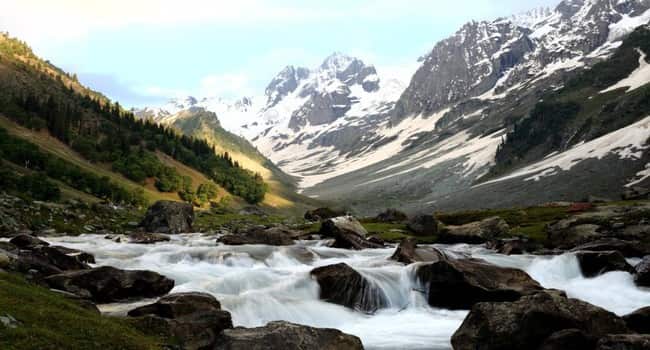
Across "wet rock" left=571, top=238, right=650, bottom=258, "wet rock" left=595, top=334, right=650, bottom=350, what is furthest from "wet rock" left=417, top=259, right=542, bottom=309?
"wet rock" left=571, top=238, right=650, bottom=258

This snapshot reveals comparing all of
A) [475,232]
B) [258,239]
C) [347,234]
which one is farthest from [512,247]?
[258,239]

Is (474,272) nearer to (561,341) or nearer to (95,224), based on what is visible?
(561,341)

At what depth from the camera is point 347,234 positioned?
2251 inches

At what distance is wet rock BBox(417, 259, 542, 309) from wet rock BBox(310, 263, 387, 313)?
3434mm

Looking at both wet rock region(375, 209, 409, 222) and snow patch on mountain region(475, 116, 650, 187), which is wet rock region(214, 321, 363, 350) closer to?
wet rock region(375, 209, 409, 222)

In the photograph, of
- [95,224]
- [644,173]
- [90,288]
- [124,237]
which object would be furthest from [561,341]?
[644,173]

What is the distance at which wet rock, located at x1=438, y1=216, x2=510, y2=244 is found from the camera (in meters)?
61.2

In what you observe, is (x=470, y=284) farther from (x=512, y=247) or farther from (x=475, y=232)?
(x=475, y=232)

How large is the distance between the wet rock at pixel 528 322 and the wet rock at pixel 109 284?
16587mm

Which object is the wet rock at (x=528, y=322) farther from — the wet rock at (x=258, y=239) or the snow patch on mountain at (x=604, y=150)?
the snow patch on mountain at (x=604, y=150)

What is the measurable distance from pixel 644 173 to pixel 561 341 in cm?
12972

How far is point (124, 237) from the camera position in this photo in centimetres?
5919

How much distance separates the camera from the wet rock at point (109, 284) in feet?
74.4

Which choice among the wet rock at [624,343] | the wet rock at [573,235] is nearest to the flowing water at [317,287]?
the wet rock at [624,343]
